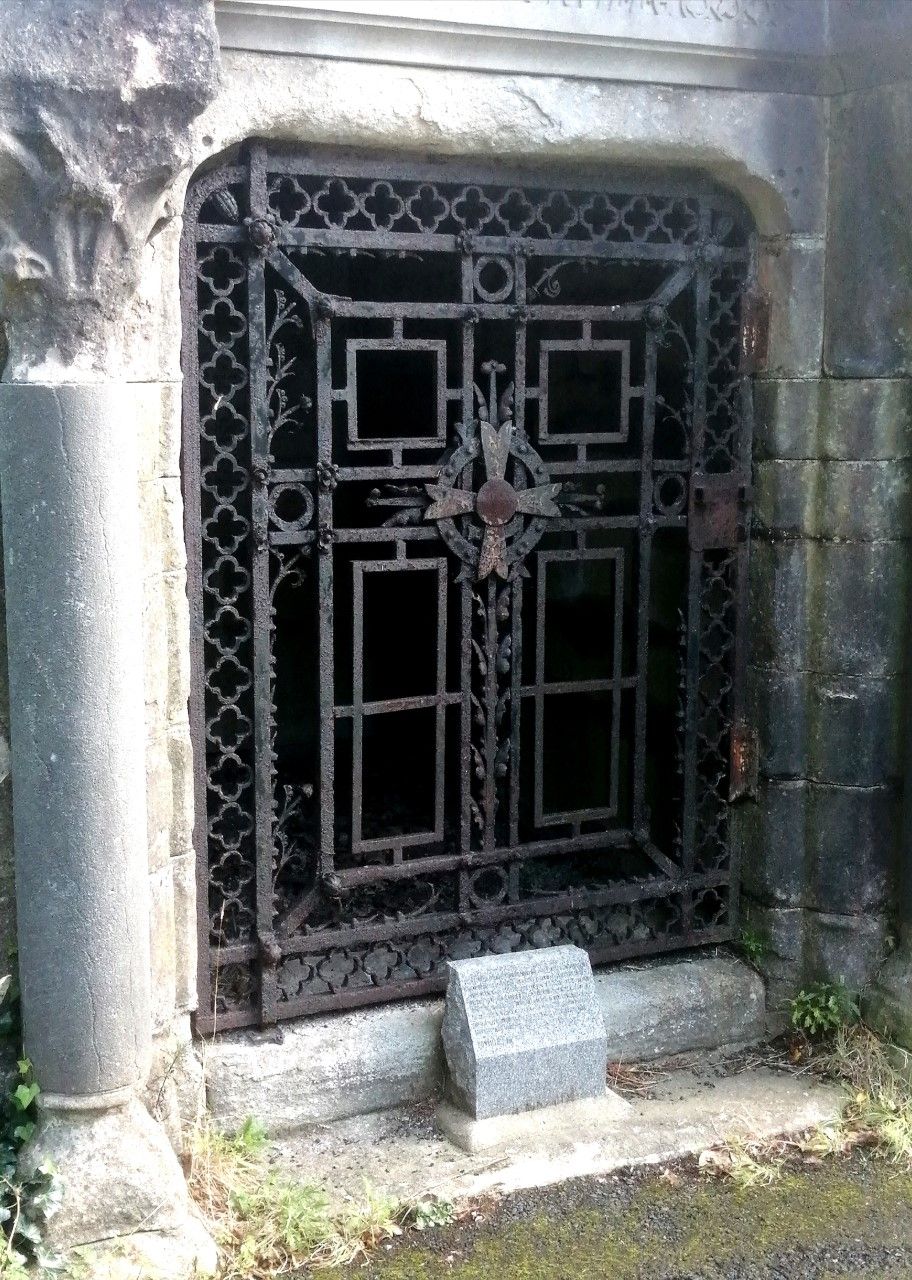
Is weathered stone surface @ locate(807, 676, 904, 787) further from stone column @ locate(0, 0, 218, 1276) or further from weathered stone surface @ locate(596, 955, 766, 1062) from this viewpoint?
stone column @ locate(0, 0, 218, 1276)

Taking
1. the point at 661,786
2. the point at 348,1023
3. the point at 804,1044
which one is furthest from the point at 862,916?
the point at 348,1023

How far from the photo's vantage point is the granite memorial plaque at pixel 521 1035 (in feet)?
12.9

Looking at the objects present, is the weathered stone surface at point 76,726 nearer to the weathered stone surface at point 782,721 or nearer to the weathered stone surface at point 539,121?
the weathered stone surface at point 539,121

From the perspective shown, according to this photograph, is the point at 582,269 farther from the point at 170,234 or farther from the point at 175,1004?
the point at 175,1004

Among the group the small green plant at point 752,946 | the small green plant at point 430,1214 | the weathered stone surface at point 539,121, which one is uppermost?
the weathered stone surface at point 539,121

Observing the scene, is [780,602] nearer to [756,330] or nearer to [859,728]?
[859,728]

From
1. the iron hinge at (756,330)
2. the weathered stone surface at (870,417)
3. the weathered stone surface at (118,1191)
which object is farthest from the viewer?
the iron hinge at (756,330)

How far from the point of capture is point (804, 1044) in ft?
14.7

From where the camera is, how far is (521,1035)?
399cm

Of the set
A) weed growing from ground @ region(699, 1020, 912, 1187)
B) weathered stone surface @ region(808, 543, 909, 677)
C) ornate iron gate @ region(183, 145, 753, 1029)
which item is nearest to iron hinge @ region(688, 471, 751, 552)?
ornate iron gate @ region(183, 145, 753, 1029)

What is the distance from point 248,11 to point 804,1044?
3.36 m

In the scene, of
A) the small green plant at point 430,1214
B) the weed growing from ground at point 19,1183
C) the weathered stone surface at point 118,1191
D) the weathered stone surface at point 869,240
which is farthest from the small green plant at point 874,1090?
the weed growing from ground at point 19,1183

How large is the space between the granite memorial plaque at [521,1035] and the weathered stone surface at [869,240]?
1999 mm

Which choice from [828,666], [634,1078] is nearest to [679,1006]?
[634,1078]
